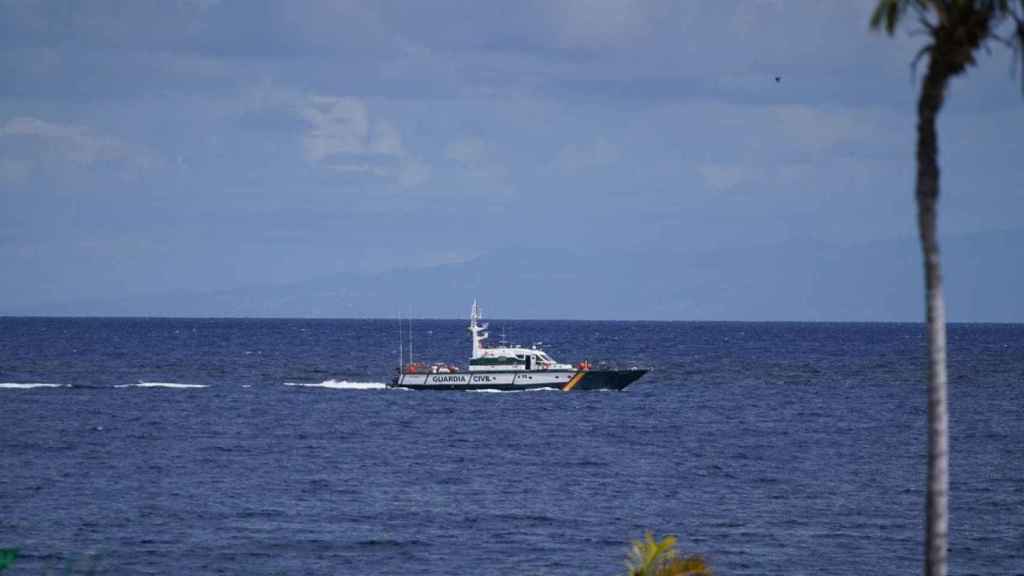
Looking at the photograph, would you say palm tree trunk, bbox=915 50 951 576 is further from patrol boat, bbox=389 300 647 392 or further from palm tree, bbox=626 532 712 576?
Result: patrol boat, bbox=389 300 647 392

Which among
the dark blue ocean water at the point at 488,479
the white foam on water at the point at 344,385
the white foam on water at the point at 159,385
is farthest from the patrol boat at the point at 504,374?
the white foam on water at the point at 159,385

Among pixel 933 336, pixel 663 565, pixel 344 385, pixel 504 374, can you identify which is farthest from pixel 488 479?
pixel 344 385

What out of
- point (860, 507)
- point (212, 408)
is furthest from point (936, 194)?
point (212, 408)

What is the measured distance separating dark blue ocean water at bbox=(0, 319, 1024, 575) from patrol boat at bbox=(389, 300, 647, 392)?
141cm

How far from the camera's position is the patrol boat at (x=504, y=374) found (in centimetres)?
9894

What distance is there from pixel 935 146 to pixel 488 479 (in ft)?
133

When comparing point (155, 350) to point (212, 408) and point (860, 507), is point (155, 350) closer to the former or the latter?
point (212, 408)

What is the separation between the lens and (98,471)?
5897 centimetres

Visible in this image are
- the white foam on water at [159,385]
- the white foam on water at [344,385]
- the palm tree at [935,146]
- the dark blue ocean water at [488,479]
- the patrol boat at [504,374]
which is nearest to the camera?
the palm tree at [935,146]

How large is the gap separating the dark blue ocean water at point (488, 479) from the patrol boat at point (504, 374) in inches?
A: 55.6

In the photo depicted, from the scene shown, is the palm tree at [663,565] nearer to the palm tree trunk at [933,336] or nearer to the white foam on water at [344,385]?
the palm tree trunk at [933,336]

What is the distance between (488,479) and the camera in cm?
5697

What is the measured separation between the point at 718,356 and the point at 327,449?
12040 centimetres

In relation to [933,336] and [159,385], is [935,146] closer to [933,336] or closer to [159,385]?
[933,336]
